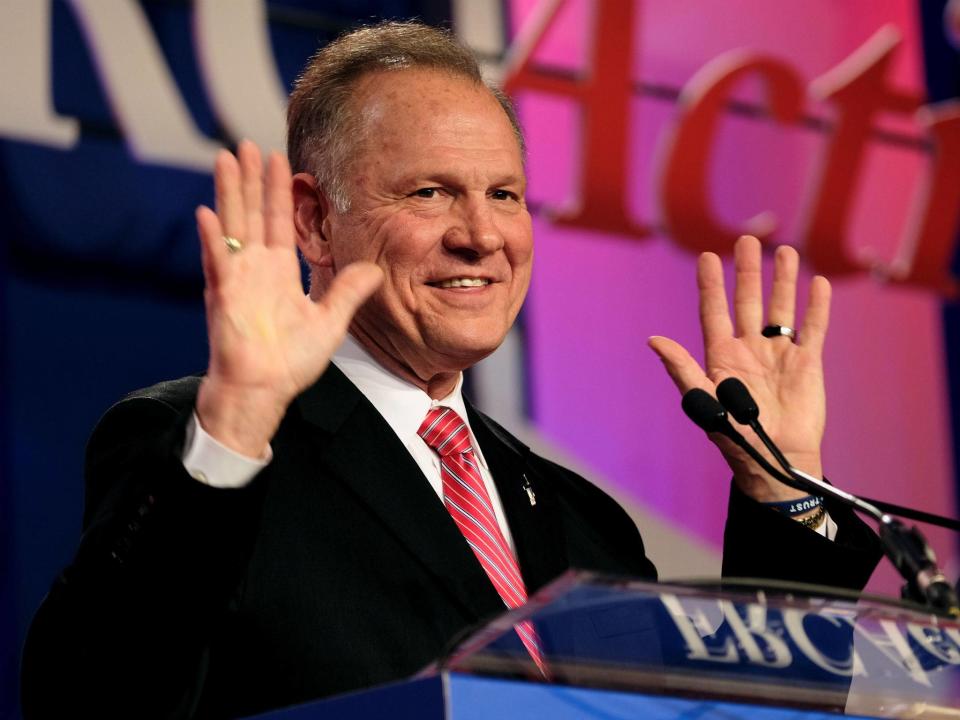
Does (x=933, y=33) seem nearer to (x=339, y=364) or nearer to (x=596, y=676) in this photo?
(x=339, y=364)

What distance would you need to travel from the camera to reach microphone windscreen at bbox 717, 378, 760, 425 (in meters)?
1.42

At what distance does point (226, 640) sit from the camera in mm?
1329

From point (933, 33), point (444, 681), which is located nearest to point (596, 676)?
point (444, 681)

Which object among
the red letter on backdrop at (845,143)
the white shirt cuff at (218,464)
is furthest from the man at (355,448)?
the red letter on backdrop at (845,143)

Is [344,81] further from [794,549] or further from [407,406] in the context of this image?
[794,549]

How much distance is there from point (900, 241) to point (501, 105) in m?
2.34

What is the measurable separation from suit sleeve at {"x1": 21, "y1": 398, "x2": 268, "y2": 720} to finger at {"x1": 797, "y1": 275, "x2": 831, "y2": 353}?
2.95 ft

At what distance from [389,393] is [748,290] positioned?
51 centimetres

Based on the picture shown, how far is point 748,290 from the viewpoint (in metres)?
1.85

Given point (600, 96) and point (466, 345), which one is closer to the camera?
point (466, 345)

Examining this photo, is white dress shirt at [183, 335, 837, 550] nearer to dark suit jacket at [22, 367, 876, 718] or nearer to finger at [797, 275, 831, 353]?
dark suit jacket at [22, 367, 876, 718]

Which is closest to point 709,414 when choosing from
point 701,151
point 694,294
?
point 694,294

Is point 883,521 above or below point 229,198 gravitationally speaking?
below

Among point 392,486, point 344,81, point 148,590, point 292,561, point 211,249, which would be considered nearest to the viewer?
point 148,590
